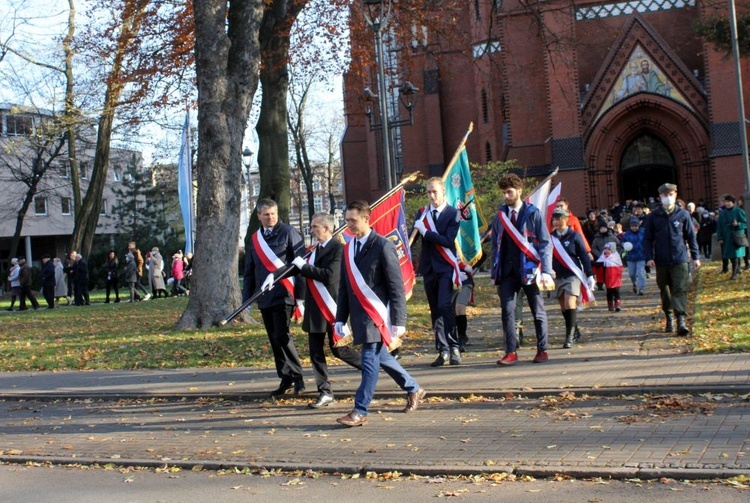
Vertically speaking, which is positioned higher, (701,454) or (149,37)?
(149,37)

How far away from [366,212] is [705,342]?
513 centimetres

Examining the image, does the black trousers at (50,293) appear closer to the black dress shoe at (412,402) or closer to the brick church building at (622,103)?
the brick church building at (622,103)

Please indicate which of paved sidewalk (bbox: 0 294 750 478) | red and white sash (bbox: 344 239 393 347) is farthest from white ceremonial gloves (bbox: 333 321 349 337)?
paved sidewalk (bbox: 0 294 750 478)

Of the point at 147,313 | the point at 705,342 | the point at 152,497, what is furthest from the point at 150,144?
the point at 152,497

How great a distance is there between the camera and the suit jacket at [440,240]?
34.1ft

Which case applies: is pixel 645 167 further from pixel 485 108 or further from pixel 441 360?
pixel 441 360

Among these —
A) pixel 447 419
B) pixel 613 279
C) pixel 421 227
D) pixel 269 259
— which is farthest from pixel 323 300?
pixel 613 279

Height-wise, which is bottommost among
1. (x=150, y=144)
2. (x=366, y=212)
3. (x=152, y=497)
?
(x=152, y=497)

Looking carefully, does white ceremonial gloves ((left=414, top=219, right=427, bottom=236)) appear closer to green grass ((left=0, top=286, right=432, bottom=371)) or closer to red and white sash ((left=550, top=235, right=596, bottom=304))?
red and white sash ((left=550, top=235, right=596, bottom=304))

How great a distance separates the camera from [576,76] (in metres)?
40.8

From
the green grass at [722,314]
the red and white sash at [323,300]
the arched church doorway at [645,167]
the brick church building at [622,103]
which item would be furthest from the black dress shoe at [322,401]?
the arched church doorway at [645,167]

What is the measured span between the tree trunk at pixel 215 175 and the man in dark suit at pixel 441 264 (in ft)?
21.0

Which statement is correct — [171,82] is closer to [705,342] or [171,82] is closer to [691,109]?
[705,342]

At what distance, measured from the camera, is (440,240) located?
33.9 feet
